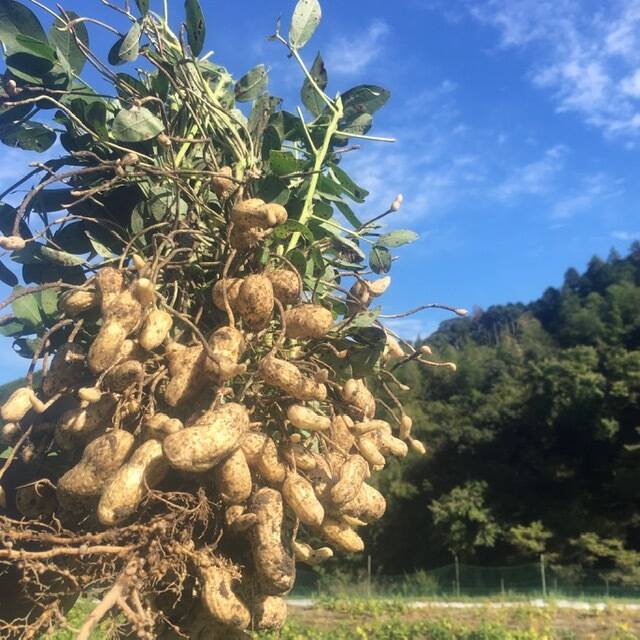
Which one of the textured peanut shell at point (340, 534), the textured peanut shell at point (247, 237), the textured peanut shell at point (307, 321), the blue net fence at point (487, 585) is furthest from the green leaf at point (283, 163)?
the blue net fence at point (487, 585)

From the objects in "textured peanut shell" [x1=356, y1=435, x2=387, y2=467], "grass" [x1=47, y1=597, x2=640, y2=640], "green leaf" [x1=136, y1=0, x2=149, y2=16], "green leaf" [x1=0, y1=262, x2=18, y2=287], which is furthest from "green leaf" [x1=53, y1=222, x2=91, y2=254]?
"grass" [x1=47, y1=597, x2=640, y2=640]

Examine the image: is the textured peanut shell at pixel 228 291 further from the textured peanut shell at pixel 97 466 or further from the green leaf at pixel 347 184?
the green leaf at pixel 347 184

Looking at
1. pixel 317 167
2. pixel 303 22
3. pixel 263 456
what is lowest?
pixel 263 456

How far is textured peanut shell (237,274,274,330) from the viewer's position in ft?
3.72

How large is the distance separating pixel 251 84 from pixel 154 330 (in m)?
0.70

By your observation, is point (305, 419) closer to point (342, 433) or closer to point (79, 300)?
point (342, 433)

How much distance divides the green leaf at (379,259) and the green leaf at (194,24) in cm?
55

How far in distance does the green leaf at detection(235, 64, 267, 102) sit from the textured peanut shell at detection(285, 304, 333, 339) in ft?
1.93

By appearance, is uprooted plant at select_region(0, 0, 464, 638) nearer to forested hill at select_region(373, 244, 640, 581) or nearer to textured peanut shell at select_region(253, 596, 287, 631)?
textured peanut shell at select_region(253, 596, 287, 631)

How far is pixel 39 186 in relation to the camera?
45.5 inches

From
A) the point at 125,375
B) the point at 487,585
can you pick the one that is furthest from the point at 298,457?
the point at 487,585

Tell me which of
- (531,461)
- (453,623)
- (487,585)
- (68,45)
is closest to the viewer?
(68,45)

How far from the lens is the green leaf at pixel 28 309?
1241 mm

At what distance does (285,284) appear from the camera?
1189mm
